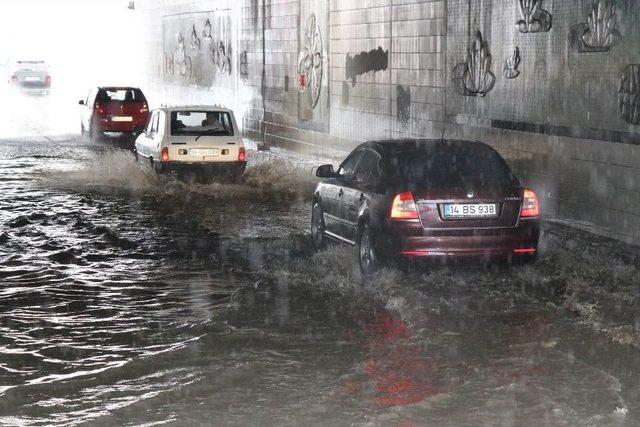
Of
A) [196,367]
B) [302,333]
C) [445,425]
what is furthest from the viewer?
[302,333]

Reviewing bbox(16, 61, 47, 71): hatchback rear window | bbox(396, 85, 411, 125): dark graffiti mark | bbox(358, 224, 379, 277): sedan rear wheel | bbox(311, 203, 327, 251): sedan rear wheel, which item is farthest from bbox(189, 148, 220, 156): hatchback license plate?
bbox(16, 61, 47, 71): hatchback rear window

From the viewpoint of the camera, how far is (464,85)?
1789 centimetres

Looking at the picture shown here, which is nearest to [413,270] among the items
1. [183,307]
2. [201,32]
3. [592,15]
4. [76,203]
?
[183,307]

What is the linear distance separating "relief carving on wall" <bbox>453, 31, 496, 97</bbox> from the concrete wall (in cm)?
3

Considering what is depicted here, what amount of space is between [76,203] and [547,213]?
7.04 metres

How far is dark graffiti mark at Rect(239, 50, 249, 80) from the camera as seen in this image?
3259cm

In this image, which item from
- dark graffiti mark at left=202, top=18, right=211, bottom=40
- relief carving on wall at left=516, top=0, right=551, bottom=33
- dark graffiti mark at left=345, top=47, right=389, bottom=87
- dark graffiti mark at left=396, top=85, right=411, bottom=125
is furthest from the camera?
dark graffiti mark at left=202, top=18, right=211, bottom=40

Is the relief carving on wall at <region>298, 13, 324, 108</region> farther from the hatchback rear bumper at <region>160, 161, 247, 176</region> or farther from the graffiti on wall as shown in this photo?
the graffiti on wall

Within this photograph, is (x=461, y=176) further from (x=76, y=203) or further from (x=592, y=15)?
(x=76, y=203)

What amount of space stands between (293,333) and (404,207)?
7.46 ft

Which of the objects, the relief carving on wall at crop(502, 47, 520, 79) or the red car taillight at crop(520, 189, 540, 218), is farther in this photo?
the relief carving on wall at crop(502, 47, 520, 79)

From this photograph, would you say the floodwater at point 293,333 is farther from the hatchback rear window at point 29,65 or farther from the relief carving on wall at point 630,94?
the hatchback rear window at point 29,65

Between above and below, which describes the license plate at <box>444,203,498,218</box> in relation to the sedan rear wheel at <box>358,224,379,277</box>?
above

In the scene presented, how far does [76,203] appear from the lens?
17.5 meters
